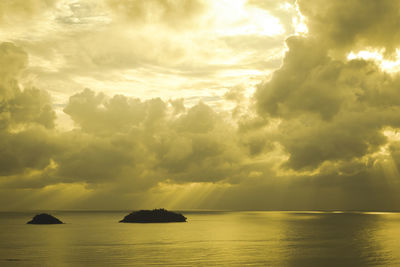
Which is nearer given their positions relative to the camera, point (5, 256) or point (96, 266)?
point (96, 266)

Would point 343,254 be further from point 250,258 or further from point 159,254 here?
point 159,254

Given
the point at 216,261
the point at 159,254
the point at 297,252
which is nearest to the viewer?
the point at 216,261

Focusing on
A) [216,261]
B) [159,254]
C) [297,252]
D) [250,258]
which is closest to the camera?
[216,261]

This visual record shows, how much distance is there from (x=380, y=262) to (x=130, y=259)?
49462 millimetres

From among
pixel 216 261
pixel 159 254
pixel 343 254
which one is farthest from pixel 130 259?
pixel 343 254

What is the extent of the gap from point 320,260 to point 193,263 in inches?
1060

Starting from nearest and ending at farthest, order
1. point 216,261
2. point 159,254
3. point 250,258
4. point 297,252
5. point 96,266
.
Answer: point 96,266 → point 216,261 → point 250,258 → point 159,254 → point 297,252

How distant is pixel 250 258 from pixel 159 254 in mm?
20212

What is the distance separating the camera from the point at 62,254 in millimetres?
84500

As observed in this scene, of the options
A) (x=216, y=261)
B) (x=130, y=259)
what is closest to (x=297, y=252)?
(x=216, y=261)

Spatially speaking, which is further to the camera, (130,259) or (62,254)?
(62,254)

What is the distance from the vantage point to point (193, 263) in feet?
227

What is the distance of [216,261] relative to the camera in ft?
236

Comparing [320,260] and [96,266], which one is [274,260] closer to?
Answer: [320,260]
